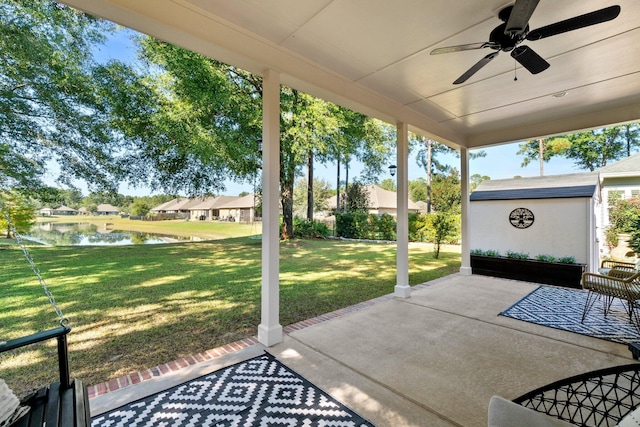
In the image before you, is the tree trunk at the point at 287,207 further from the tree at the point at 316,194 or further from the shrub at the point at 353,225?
the tree at the point at 316,194

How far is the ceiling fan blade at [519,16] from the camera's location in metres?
1.85

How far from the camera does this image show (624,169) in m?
8.72

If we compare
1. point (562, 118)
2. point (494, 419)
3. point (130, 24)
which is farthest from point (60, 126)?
point (562, 118)

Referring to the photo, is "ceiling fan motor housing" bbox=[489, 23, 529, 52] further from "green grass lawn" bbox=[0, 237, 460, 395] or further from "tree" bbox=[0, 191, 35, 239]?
"tree" bbox=[0, 191, 35, 239]

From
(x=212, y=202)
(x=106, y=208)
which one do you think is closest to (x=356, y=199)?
(x=212, y=202)

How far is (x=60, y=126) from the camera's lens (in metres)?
6.93

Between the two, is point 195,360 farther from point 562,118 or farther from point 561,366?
point 562,118

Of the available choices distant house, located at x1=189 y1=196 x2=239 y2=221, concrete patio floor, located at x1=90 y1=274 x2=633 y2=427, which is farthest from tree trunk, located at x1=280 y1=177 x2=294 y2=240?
concrete patio floor, located at x1=90 y1=274 x2=633 y2=427

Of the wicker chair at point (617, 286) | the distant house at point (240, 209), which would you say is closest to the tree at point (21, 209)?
the distant house at point (240, 209)

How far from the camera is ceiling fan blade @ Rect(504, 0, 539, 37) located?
1.85 metres

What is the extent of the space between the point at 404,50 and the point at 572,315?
13.7ft

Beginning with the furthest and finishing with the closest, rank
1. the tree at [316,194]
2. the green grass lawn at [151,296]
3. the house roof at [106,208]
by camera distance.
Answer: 1. the tree at [316,194]
2. the house roof at [106,208]
3. the green grass lawn at [151,296]

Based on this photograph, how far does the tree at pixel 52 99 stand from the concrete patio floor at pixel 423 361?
7.26 metres

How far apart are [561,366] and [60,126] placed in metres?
10.4
